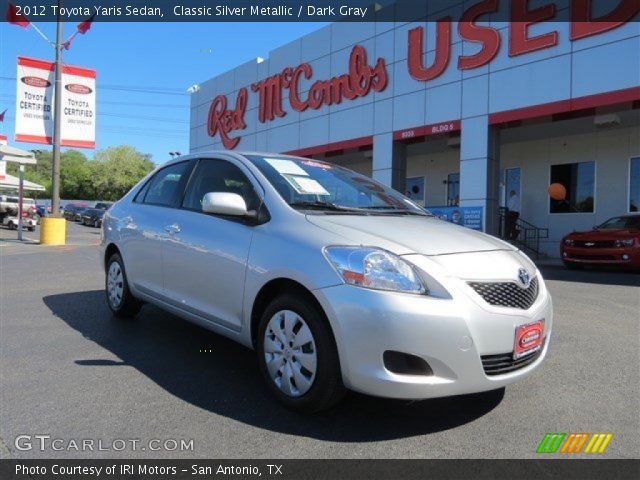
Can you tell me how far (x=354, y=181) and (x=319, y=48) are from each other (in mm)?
17235

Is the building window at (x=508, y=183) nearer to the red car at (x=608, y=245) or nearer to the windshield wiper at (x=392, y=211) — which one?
the red car at (x=608, y=245)

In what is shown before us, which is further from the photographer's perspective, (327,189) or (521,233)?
(521,233)

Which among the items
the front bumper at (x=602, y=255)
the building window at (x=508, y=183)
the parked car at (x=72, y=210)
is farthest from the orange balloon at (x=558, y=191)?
the parked car at (x=72, y=210)

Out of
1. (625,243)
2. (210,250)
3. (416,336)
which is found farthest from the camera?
(625,243)

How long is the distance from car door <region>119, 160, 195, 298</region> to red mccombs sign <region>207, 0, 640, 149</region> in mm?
12227

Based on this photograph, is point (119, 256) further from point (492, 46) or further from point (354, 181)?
point (492, 46)

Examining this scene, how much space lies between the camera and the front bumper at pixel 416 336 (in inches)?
105

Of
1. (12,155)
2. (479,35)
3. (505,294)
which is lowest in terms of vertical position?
(505,294)

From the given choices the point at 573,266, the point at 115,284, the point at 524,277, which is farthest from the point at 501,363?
the point at 573,266

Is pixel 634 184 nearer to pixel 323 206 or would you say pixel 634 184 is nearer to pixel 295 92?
pixel 295 92

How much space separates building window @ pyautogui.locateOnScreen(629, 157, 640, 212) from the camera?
50.3 feet

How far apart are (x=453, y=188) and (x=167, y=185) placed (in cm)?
1710

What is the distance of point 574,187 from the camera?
663 inches

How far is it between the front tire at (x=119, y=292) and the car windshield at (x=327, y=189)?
2.08m
